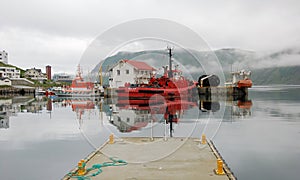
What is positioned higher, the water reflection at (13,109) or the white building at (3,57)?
the white building at (3,57)

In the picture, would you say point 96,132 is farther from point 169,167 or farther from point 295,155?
point 295,155

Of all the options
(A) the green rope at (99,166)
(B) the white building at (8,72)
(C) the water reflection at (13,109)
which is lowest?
(A) the green rope at (99,166)

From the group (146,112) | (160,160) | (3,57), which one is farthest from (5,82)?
(160,160)

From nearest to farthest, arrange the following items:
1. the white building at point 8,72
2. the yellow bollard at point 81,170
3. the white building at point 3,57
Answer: the yellow bollard at point 81,170 → the white building at point 8,72 → the white building at point 3,57

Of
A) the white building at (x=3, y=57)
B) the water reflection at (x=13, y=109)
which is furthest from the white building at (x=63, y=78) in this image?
the water reflection at (x=13, y=109)

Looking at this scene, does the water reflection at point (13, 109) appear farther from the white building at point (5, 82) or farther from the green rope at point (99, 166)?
the white building at point (5, 82)

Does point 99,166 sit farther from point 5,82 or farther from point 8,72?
point 8,72

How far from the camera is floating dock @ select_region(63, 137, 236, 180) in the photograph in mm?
8070

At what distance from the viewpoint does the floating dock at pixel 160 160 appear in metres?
8.07

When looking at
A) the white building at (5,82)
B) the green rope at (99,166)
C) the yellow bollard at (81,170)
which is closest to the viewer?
the green rope at (99,166)

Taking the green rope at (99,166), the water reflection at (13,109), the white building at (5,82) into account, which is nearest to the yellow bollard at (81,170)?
the green rope at (99,166)

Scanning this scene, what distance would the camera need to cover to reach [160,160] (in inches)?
374

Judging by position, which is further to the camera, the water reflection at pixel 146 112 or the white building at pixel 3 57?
the white building at pixel 3 57

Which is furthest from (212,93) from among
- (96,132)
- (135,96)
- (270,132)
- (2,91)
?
(2,91)
